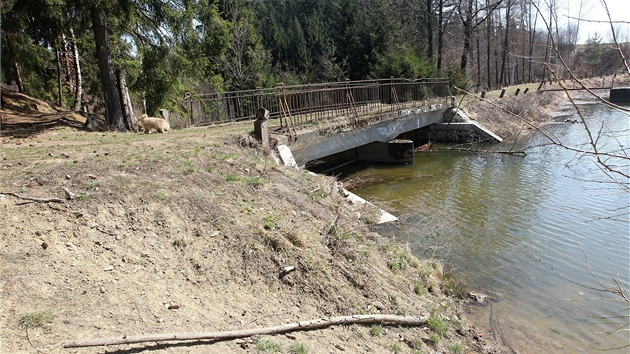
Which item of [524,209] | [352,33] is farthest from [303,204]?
[352,33]

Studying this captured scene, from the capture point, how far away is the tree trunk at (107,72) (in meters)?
12.6

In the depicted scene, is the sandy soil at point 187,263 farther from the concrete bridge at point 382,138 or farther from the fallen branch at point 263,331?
the concrete bridge at point 382,138

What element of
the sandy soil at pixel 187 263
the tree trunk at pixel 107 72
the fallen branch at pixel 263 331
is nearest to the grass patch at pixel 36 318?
the sandy soil at pixel 187 263

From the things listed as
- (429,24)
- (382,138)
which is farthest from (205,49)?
(429,24)

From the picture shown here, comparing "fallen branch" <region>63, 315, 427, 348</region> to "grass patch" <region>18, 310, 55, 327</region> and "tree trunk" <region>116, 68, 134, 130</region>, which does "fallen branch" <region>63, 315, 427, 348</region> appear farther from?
"tree trunk" <region>116, 68, 134, 130</region>

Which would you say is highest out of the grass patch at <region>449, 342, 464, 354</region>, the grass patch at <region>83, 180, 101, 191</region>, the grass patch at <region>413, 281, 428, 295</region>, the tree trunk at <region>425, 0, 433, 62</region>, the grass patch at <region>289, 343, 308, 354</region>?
the tree trunk at <region>425, 0, 433, 62</region>

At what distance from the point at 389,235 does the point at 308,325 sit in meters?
4.20

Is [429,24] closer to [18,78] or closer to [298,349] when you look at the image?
[18,78]

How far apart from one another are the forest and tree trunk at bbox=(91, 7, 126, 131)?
33mm

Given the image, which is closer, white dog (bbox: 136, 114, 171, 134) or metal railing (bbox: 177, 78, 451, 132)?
white dog (bbox: 136, 114, 171, 134)

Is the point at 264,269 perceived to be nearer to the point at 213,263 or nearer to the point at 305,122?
the point at 213,263

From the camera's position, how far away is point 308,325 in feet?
14.2

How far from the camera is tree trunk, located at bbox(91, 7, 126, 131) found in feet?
41.4

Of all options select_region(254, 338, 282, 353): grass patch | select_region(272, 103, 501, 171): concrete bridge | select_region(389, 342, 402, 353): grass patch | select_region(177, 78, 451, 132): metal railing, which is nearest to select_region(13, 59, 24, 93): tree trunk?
select_region(177, 78, 451, 132): metal railing
